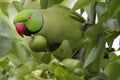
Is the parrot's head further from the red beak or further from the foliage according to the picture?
the foliage

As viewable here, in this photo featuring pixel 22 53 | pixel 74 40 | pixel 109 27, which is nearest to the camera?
pixel 109 27

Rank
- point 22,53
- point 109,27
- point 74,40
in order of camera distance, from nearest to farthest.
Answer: point 109,27 → point 22,53 → point 74,40

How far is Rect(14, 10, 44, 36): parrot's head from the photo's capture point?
71cm

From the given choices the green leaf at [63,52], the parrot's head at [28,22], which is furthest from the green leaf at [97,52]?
the parrot's head at [28,22]

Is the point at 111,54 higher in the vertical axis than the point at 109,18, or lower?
lower

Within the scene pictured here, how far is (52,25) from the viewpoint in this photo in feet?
2.33

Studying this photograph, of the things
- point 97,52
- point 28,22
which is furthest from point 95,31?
point 28,22

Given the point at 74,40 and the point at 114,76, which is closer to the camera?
the point at 114,76

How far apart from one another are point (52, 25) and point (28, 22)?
59 millimetres

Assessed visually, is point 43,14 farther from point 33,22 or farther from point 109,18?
point 109,18

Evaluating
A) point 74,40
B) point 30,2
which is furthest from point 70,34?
point 30,2

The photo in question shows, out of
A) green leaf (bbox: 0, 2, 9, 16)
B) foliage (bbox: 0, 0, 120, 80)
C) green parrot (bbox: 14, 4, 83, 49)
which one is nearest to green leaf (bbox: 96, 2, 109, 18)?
foliage (bbox: 0, 0, 120, 80)

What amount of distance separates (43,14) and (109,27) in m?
0.27

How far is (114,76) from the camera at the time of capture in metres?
0.51
